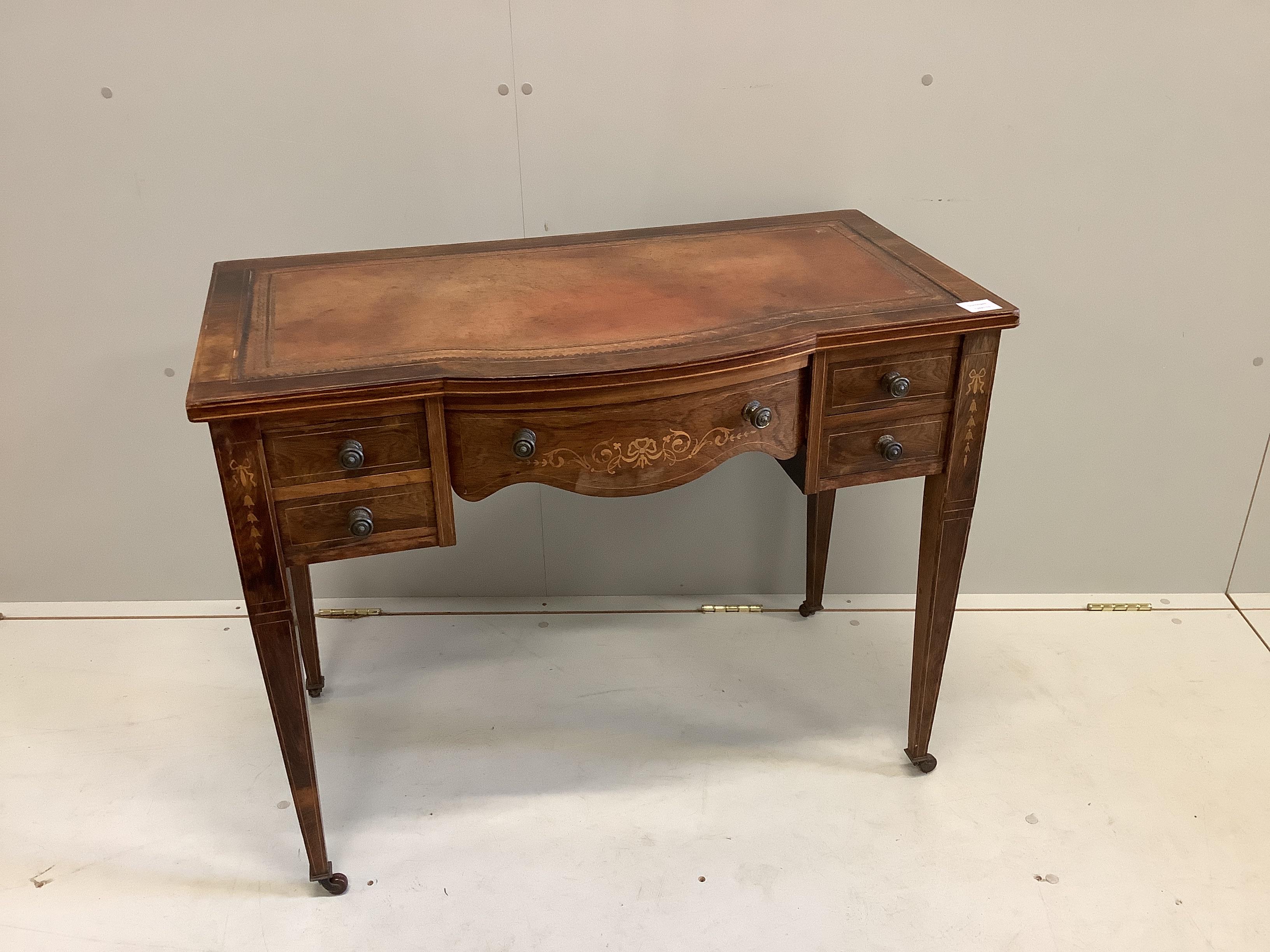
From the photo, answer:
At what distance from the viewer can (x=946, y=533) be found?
1808 millimetres

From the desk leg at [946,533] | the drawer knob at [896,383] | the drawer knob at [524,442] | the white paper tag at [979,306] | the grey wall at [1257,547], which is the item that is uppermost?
the white paper tag at [979,306]

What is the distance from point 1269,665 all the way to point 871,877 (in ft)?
3.85

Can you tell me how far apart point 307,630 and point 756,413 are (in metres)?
1.14

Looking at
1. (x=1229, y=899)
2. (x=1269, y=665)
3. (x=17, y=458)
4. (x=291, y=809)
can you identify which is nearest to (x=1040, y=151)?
(x=1269, y=665)

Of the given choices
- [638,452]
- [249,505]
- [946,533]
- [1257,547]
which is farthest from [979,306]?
[1257,547]

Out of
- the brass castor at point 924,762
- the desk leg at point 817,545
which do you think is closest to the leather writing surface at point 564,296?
the desk leg at point 817,545

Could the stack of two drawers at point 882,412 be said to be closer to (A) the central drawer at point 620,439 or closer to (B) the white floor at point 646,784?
(A) the central drawer at point 620,439

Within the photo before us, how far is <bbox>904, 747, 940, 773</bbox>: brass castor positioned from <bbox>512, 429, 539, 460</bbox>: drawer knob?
1026mm

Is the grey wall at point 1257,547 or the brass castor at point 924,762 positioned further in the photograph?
the grey wall at point 1257,547

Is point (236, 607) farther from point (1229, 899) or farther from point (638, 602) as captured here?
point (1229, 899)

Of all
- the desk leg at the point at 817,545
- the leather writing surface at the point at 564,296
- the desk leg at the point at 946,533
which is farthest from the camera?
the desk leg at the point at 817,545

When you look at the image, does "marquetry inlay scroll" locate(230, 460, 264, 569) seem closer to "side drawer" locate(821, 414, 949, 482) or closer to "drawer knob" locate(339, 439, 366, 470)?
"drawer knob" locate(339, 439, 366, 470)

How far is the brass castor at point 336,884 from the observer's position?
1778 millimetres

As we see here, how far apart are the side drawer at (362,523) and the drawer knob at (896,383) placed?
29.1 inches
